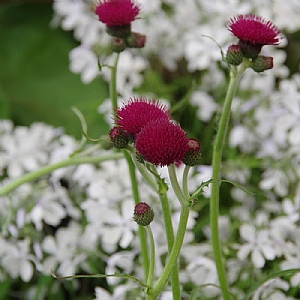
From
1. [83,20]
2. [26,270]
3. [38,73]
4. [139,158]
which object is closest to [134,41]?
[139,158]

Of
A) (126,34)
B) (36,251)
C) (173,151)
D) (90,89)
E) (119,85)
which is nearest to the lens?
(173,151)

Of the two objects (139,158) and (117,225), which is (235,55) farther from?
(117,225)

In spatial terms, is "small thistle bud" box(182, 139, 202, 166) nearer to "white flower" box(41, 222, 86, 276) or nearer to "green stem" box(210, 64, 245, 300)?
"green stem" box(210, 64, 245, 300)

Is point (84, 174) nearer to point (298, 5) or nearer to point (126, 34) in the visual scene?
point (126, 34)

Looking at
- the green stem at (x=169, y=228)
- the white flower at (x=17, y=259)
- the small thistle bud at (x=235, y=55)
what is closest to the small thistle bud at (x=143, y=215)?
the green stem at (x=169, y=228)

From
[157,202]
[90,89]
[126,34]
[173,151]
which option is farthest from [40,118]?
[173,151]

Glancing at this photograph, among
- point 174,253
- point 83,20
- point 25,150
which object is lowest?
point 174,253
